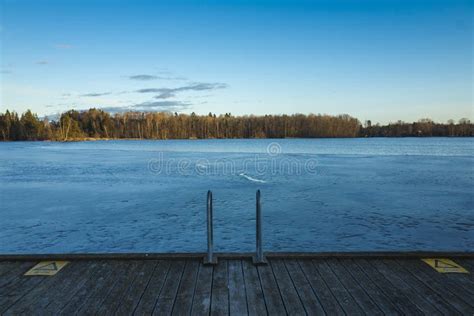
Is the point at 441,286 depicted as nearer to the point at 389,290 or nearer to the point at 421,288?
the point at 421,288

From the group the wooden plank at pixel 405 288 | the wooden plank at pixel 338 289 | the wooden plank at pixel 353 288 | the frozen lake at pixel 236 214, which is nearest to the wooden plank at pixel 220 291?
the wooden plank at pixel 338 289

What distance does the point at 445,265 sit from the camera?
439 centimetres

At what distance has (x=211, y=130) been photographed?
128500 mm

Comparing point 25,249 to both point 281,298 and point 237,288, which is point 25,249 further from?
point 281,298

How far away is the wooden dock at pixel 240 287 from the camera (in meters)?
3.40

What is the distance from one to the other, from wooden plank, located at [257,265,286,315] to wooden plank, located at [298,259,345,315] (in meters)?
0.41

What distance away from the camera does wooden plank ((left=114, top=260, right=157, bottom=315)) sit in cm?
339

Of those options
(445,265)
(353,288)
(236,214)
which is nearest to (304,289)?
(353,288)

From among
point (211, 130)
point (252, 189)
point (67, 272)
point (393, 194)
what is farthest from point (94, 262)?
point (211, 130)

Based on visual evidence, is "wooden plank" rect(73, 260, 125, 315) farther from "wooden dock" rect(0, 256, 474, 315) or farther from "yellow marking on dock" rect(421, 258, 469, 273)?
"yellow marking on dock" rect(421, 258, 469, 273)

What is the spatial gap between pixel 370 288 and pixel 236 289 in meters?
1.47

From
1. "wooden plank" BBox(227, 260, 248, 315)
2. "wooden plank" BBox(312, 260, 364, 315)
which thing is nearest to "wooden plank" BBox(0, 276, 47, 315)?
"wooden plank" BBox(227, 260, 248, 315)

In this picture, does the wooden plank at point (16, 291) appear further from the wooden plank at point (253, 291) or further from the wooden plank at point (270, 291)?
the wooden plank at point (270, 291)

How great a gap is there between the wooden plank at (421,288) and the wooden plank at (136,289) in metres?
2.96
